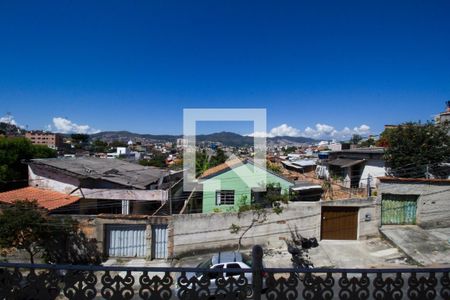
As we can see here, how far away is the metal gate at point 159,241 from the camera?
14.2 meters

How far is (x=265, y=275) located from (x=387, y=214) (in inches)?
600

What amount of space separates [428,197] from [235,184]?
32.2ft

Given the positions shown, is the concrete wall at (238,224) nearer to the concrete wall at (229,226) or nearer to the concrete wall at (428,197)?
the concrete wall at (229,226)

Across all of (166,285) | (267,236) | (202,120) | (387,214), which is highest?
(202,120)

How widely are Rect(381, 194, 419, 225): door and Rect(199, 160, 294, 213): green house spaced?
15.7ft

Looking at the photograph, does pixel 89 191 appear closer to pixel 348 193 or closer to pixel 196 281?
pixel 348 193

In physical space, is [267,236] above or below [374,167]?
below

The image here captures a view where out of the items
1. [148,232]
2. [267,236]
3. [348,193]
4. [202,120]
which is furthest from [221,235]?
[348,193]

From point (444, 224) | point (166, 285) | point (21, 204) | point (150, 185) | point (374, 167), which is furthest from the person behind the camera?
point (374, 167)

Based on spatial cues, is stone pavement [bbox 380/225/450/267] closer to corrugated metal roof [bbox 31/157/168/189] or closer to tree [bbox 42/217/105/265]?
corrugated metal roof [bbox 31/157/168/189]

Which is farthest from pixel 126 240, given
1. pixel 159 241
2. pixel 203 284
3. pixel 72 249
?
pixel 203 284

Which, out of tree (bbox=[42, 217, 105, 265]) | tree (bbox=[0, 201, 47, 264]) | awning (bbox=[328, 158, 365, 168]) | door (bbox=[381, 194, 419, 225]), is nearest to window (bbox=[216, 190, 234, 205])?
tree (bbox=[42, 217, 105, 265])

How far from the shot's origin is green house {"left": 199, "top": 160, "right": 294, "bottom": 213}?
16.6 metres

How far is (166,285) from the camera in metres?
2.76
